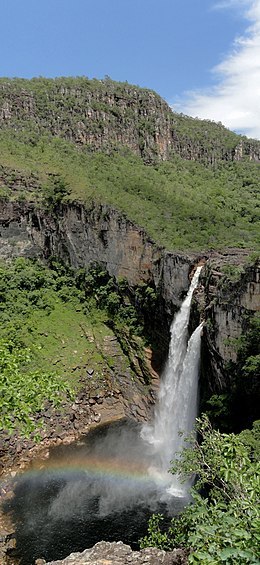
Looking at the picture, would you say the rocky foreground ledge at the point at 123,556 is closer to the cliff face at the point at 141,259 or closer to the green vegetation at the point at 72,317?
the cliff face at the point at 141,259

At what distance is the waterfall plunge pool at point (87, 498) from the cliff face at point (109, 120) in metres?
33.8

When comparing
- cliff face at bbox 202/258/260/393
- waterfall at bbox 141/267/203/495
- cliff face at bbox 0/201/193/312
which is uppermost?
Answer: cliff face at bbox 0/201/193/312

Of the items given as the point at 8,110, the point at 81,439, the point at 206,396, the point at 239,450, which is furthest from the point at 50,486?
the point at 8,110

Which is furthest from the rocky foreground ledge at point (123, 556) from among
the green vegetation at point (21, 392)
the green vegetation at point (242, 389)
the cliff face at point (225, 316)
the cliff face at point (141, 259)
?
the cliff face at point (141, 259)

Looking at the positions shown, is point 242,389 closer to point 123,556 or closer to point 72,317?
point 123,556

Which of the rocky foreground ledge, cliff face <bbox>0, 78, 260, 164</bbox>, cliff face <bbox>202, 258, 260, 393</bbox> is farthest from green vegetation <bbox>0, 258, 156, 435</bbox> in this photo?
cliff face <bbox>0, 78, 260, 164</bbox>

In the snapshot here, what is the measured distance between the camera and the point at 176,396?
2369 cm

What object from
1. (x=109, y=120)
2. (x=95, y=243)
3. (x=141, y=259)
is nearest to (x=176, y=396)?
(x=141, y=259)

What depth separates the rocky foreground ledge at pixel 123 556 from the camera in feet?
34.2

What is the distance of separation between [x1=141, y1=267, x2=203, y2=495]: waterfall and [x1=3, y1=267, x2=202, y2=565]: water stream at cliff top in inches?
1.9

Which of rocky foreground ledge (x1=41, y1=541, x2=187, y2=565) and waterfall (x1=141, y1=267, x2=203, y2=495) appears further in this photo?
waterfall (x1=141, y1=267, x2=203, y2=495)

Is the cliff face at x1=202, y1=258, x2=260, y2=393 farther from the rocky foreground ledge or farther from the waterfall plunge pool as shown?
the rocky foreground ledge

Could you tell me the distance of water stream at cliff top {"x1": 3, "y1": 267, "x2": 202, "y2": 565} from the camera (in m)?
17.4

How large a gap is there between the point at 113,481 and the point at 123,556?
10.0m
